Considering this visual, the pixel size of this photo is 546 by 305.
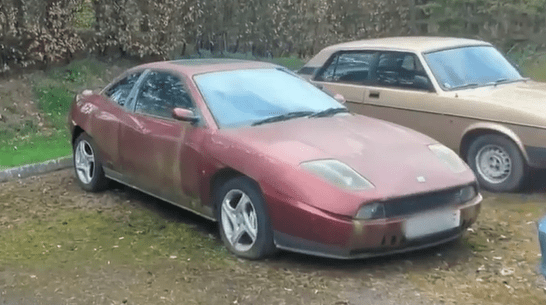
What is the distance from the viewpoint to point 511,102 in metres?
7.72

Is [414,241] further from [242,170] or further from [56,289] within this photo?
[56,289]

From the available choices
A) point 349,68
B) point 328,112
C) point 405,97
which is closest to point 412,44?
point 405,97

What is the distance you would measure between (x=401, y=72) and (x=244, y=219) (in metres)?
3.53

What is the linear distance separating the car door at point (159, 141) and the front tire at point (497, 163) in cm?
312

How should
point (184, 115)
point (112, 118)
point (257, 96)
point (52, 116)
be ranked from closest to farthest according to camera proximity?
1. point (184, 115)
2. point (257, 96)
3. point (112, 118)
4. point (52, 116)

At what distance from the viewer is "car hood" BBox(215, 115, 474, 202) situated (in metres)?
5.50

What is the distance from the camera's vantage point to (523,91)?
8125mm

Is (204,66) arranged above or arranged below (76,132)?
above

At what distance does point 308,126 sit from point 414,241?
4.46 feet

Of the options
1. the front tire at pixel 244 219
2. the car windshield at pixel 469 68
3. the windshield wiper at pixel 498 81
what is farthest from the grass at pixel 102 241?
the windshield wiper at pixel 498 81

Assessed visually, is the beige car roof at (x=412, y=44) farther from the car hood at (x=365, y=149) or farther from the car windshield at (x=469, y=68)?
the car hood at (x=365, y=149)

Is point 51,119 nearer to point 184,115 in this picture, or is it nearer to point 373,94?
point 373,94

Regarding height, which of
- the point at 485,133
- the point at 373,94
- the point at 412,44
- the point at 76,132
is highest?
the point at 412,44

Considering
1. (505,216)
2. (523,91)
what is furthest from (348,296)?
(523,91)
